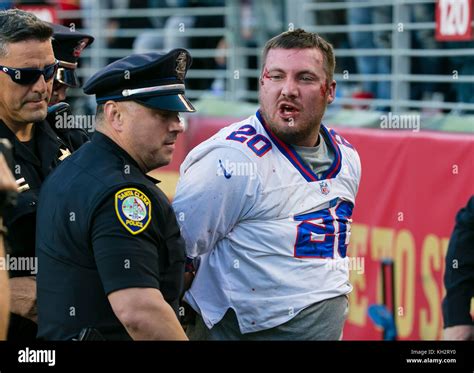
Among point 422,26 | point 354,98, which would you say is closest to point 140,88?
point 422,26

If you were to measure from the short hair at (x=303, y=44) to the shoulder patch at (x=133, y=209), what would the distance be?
1.30 metres

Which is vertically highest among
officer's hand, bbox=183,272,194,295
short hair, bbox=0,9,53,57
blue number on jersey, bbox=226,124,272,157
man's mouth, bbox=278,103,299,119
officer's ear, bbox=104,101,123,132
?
short hair, bbox=0,9,53,57

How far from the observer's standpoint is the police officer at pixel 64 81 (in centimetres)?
462

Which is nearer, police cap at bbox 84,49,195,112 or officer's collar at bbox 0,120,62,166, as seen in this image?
police cap at bbox 84,49,195,112

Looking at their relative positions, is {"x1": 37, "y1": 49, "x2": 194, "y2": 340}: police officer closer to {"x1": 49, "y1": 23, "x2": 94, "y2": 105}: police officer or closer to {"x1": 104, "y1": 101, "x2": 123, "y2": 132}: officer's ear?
{"x1": 104, "y1": 101, "x2": 123, "y2": 132}: officer's ear

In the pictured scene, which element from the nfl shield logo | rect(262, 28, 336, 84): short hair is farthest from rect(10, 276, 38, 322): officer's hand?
rect(262, 28, 336, 84): short hair

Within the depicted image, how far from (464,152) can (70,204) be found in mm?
3345

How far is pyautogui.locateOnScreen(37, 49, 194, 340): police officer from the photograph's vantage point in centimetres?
333

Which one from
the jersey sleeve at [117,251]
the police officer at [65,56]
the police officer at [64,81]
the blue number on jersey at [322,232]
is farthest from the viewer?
the police officer at [65,56]

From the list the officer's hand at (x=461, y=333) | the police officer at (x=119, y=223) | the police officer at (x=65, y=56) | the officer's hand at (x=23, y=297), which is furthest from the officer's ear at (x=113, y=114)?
the officer's hand at (x=461, y=333)

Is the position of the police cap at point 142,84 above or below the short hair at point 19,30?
below

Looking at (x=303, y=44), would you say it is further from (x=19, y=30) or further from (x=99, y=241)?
(x=99, y=241)

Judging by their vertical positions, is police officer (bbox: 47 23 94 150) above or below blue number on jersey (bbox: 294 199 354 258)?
above

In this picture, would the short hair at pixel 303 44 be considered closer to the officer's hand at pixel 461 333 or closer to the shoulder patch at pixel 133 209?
the officer's hand at pixel 461 333
